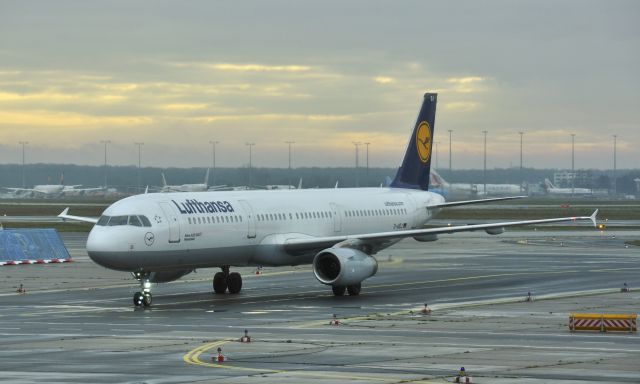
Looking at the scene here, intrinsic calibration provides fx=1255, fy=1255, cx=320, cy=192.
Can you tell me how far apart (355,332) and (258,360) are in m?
6.77

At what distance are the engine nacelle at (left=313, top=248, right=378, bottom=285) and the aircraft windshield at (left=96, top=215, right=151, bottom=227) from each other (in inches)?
292

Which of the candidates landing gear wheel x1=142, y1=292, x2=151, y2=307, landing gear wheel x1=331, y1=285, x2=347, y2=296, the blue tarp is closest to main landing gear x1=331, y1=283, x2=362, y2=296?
landing gear wheel x1=331, y1=285, x2=347, y2=296

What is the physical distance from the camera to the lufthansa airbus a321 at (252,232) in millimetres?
45406

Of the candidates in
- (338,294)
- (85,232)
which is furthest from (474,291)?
(85,232)

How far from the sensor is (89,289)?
5366 centimetres

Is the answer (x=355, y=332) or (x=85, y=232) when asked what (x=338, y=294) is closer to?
(x=355, y=332)

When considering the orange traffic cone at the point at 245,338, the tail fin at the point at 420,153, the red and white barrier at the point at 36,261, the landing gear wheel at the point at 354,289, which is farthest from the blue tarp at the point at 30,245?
the orange traffic cone at the point at 245,338

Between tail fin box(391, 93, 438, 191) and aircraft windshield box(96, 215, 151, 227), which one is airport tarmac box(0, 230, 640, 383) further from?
tail fin box(391, 93, 438, 191)

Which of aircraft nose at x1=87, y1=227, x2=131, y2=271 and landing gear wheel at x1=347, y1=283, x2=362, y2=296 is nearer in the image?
aircraft nose at x1=87, y1=227, x2=131, y2=271

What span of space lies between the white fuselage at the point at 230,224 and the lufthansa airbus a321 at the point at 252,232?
0.04m

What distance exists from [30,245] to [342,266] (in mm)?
28627

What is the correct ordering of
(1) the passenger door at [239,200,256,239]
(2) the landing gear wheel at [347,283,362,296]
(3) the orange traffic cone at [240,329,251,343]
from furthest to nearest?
1. (1) the passenger door at [239,200,256,239]
2. (2) the landing gear wheel at [347,283,362,296]
3. (3) the orange traffic cone at [240,329,251,343]

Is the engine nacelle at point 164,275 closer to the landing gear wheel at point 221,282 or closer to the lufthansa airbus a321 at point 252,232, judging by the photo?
the lufthansa airbus a321 at point 252,232

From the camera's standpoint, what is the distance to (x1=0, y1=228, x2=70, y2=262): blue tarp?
6975 centimetres
